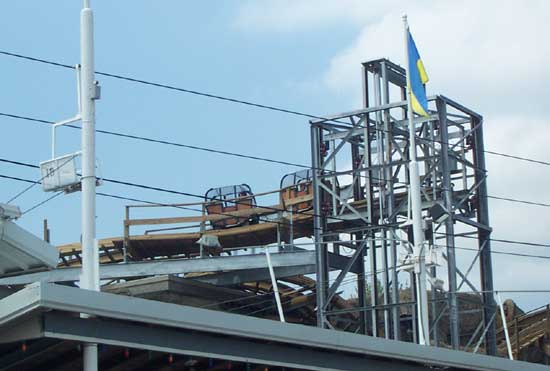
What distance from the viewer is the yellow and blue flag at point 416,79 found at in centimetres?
2505

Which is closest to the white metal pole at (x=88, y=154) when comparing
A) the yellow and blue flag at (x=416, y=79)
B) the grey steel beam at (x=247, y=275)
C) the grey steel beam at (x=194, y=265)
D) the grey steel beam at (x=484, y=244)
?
the yellow and blue flag at (x=416, y=79)

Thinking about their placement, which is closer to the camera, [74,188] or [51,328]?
[51,328]

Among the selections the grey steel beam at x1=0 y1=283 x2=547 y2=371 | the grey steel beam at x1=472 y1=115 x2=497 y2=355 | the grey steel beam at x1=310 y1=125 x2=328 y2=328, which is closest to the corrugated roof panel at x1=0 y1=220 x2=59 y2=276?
the grey steel beam at x1=0 y1=283 x2=547 y2=371

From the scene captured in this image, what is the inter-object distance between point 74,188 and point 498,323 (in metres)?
31.0

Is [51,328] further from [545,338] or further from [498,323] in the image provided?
[498,323]

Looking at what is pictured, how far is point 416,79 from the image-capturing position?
25.5 meters

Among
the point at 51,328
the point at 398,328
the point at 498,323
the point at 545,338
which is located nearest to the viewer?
the point at 51,328

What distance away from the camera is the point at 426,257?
72.4 feet

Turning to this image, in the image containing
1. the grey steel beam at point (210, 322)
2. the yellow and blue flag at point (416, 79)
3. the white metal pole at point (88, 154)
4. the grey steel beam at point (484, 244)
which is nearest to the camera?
the grey steel beam at point (210, 322)

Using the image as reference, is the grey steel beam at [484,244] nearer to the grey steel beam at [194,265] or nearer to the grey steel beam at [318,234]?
the grey steel beam at [318,234]

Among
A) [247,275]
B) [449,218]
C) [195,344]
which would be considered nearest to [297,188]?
[247,275]

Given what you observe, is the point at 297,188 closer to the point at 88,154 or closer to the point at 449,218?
the point at 449,218

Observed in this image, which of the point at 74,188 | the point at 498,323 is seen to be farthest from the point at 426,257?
the point at 498,323

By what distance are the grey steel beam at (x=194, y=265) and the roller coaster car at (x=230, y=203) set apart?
311 centimetres
